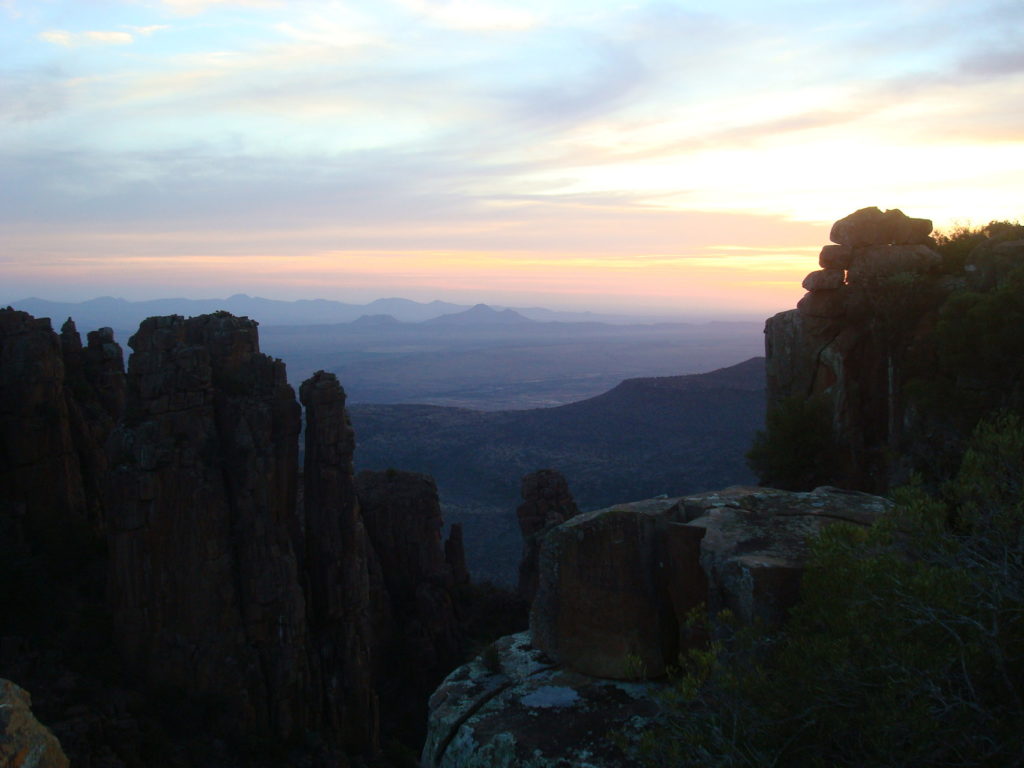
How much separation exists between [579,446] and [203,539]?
59.8 meters

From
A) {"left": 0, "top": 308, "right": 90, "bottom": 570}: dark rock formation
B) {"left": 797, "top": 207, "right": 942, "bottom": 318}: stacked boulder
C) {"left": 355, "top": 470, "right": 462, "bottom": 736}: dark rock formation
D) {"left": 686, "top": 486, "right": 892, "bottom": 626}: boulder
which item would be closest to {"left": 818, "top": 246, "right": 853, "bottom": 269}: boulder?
{"left": 797, "top": 207, "right": 942, "bottom": 318}: stacked boulder

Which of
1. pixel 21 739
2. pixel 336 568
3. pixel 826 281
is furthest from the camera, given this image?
pixel 336 568

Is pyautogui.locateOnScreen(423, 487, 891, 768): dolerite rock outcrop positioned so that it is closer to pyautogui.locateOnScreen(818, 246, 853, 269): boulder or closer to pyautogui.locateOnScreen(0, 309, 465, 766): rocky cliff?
pyautogui.locateOnScreen(818, 246, 853, 269): boulder

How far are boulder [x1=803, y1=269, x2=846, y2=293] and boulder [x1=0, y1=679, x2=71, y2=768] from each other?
16.8 metres

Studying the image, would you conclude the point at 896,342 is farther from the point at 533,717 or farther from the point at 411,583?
the point at 411,583

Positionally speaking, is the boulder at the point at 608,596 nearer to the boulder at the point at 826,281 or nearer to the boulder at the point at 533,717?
the boulder at the point at 533,717

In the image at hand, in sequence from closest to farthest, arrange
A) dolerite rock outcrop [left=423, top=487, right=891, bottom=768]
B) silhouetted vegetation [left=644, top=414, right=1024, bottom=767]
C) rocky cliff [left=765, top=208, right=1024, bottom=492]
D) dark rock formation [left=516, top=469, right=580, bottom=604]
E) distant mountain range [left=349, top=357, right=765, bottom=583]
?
silhouetted vegetation [left=644, top=414, right=1024, bottom=767], dolerite rock outcrop [left=423, top=487, right=891, bottom=768], rocky cliff [left=765, top=208, right=1024, bottom=492], dark rock formation [left=516, top=469, right=580, bottom=604], distant mountain range [left=349, top=357, right=765, bottom=583]

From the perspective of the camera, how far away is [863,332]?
16.9m

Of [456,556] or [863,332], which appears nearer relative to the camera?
[863,332]

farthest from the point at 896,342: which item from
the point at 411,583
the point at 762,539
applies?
the point at 411,583

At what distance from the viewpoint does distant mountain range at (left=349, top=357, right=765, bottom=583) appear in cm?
6600

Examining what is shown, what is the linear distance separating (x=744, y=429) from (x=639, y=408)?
15.2 metres

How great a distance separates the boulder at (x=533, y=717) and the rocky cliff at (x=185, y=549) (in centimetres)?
1780

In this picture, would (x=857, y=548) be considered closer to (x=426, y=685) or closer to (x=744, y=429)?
(x=426, y=685)
